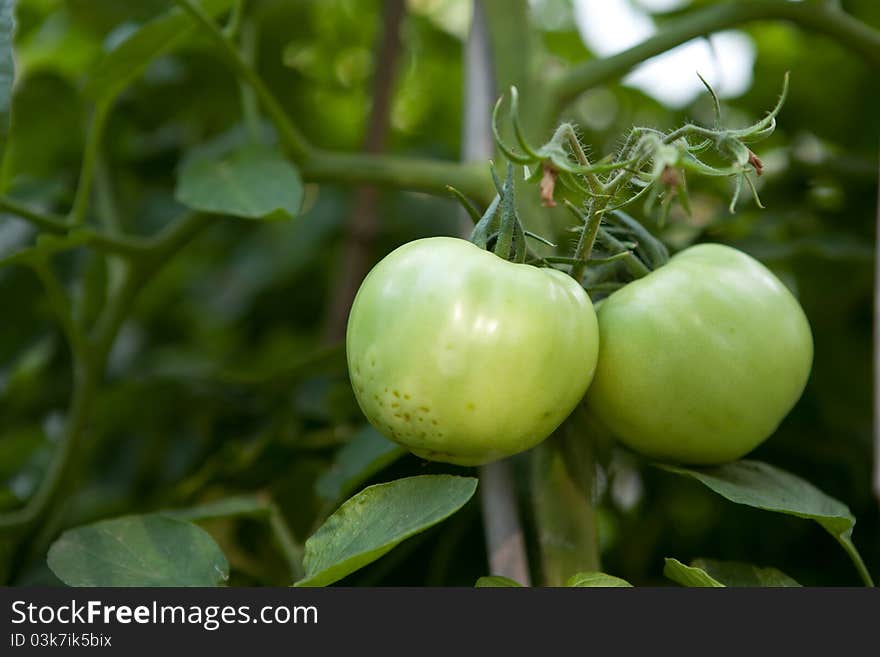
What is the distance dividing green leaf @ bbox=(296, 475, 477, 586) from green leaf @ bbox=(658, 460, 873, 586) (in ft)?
0.45

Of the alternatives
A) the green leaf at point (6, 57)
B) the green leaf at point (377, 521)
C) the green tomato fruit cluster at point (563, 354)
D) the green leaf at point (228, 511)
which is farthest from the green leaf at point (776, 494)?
the green leaf at point (6, 57)

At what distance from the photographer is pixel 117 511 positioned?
70 centimetres

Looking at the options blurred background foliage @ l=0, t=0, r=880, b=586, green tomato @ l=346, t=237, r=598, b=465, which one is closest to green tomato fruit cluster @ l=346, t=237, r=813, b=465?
green tomato @ l=346, t=237, r=598, b=465

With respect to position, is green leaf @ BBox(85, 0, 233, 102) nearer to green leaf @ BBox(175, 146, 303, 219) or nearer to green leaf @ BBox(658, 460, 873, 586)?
green leaf @ BBox(175, 146, 303, 219)

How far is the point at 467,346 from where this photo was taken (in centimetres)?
39

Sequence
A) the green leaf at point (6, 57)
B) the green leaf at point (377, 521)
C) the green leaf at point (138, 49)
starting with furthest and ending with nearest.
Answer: the green leaf at point (138, 49) → the green leaf at point (6, 57) → the green leaf at point (377, 521)

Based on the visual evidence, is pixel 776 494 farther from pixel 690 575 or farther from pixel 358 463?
pixel 358 463

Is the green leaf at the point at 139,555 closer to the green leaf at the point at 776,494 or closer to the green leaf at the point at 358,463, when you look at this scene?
the green leaf at the point at 358,463

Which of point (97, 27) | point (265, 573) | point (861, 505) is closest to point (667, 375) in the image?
point (265, 573)

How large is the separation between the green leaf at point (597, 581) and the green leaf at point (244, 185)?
0.27m

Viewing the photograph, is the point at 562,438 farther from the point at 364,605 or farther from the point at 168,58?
the point at 168,58

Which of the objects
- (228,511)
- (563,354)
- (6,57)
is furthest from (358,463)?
(6,57)

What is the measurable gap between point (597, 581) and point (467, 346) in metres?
0.12

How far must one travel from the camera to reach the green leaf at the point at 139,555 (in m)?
0.45
